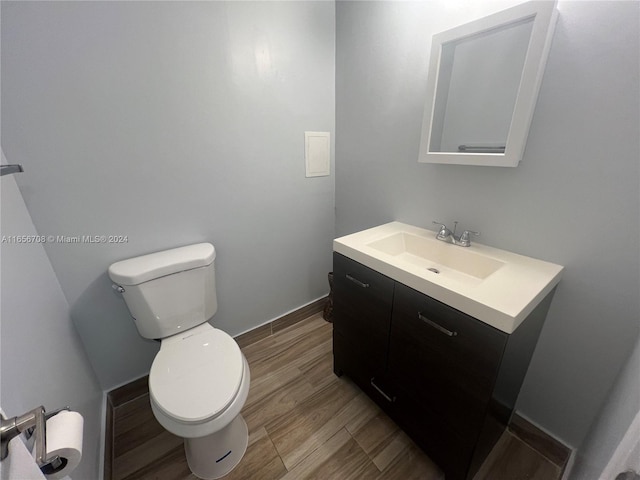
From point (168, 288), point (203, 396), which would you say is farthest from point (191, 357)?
point (168, 288)

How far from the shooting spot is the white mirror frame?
0.87 metres

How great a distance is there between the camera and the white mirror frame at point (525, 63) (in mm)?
871

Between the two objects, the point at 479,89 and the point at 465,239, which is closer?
the point at 479,89

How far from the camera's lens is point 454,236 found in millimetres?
1280

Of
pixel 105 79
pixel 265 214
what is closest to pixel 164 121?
pixel 105 79

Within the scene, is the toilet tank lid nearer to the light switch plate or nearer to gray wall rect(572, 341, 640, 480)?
the light switch plate

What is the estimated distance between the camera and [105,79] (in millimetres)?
1070

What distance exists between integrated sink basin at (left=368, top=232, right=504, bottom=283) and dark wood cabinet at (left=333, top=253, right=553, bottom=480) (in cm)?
21

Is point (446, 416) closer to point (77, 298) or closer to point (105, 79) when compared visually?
point (77, 298)

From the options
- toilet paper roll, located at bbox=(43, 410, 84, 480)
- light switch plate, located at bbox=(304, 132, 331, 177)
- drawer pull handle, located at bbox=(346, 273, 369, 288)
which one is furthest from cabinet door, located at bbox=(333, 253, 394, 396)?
toilet paper roll, located at bbox=(43, 410, 84, 480)

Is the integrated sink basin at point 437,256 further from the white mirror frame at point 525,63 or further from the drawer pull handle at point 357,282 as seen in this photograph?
the white mirror frame at point 525,63

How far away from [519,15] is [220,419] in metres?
1.81

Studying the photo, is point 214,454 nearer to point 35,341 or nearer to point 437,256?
point 35,341

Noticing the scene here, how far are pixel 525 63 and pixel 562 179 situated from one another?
441 mm
